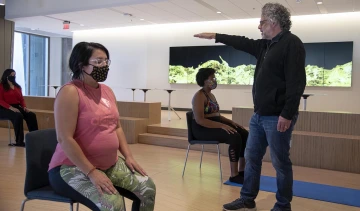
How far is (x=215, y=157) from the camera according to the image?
4781 millimetres

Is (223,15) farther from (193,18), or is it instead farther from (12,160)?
(12,160)

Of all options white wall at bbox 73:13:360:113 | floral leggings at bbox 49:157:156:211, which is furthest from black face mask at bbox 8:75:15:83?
white wall at bbox 73:13:360:113

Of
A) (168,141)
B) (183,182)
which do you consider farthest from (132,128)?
(183,182)

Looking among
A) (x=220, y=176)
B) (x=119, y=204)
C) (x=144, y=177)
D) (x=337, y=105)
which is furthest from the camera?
(x=337, y=105)

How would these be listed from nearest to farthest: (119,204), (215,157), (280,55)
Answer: (119,204) → (280,55) → (215,157)

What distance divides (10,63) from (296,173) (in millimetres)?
7895

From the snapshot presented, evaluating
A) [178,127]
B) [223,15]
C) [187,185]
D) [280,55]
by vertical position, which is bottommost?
[187,185]

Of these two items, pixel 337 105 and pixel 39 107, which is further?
pixel 337 105

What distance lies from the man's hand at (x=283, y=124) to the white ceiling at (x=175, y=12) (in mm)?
4982

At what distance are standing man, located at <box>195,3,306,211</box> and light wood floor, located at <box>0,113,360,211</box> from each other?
1.91 ft

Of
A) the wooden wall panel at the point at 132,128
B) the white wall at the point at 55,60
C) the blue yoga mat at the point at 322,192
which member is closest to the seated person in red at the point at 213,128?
the blue yoga mat at the point at 322,192

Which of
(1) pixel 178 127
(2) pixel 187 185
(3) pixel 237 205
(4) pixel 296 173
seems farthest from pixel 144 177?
(1) pixel 178 127

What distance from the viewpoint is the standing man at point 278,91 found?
2232 mm

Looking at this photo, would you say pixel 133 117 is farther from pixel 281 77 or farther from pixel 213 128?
pixel 281 77
